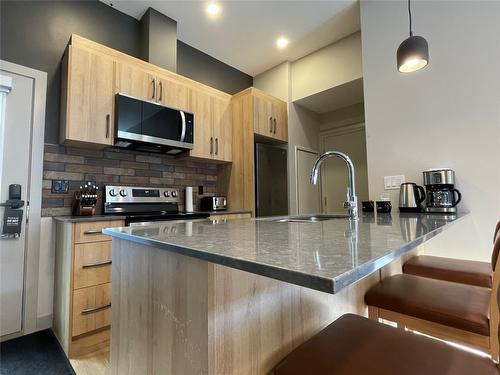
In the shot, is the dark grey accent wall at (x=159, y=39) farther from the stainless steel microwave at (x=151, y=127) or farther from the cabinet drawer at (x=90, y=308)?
the cabinet drawer at (x=90, y=308)

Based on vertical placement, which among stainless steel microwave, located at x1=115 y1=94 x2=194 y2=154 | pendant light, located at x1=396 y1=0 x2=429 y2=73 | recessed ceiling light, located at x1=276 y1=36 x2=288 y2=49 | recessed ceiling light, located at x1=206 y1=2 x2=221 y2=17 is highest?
recessed ceiling light, located at x1=206 y1=2 x2=221 y2=17

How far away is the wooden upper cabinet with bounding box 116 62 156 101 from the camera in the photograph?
2311mm

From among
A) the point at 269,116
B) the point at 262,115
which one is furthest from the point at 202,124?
the point at 269,116

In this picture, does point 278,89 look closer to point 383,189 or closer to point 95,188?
point 383,189

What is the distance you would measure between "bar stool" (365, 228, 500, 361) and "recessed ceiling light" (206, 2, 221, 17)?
2.89 meters

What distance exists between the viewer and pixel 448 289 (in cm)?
115

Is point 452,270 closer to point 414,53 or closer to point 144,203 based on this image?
point 414,53

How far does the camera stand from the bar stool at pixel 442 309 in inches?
36.2

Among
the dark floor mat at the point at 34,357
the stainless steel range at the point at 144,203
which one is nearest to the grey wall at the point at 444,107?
the stainless steel range at the point at 144,203

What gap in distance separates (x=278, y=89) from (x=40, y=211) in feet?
10.3

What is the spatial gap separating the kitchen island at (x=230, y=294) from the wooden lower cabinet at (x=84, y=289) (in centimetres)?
101

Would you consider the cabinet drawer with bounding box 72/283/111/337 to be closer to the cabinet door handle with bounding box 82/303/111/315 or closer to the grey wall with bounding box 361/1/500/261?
the cabinet door handle with bounding box 82/303/111/315

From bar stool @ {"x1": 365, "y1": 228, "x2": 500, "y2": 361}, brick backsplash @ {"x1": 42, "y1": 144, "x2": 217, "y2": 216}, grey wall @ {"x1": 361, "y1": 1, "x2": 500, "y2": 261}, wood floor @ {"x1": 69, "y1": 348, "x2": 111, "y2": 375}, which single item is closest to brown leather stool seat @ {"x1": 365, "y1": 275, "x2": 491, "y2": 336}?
bar stool @ {"x1": 365, "y1": 228, "x2": 500, "y2": 361}

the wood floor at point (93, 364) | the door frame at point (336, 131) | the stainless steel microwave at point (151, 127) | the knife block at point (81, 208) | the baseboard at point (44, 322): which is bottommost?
the wood floor at point (93, 364)
